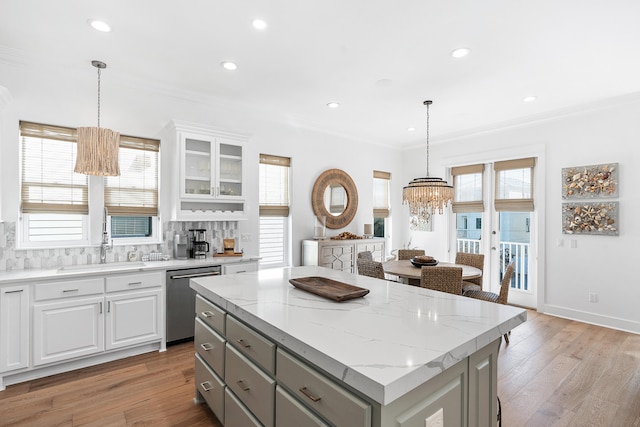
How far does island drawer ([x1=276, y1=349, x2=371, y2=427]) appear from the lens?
1.09 meters

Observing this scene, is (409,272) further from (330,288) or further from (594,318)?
(594,318)

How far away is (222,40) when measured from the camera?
2857mm

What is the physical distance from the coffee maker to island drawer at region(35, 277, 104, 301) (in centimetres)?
103

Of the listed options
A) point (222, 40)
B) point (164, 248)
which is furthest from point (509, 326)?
point (164, 248)

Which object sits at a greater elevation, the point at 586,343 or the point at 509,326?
the point at 509,326

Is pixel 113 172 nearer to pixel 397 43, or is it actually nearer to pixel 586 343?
pixel 397 43

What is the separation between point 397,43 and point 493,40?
2.58ft

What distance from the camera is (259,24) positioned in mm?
2619

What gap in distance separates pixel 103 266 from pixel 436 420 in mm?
3342

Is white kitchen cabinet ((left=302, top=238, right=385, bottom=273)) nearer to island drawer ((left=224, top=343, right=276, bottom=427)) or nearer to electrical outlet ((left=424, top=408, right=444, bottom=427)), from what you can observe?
island drawer ((left=224, top=343, right=276, bottom=427))

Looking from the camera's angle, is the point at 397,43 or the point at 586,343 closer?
the point at 397,43

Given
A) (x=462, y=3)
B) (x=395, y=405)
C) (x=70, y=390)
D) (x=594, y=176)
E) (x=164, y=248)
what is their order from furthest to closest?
(x=594, y=176) < (x=164, y=248) < (x=70, y=390) < (x=462, y=3) < (x=395, y=405)

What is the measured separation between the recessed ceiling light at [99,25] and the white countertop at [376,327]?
2190 millimetres

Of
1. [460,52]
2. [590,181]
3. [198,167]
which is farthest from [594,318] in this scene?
[198,167]
